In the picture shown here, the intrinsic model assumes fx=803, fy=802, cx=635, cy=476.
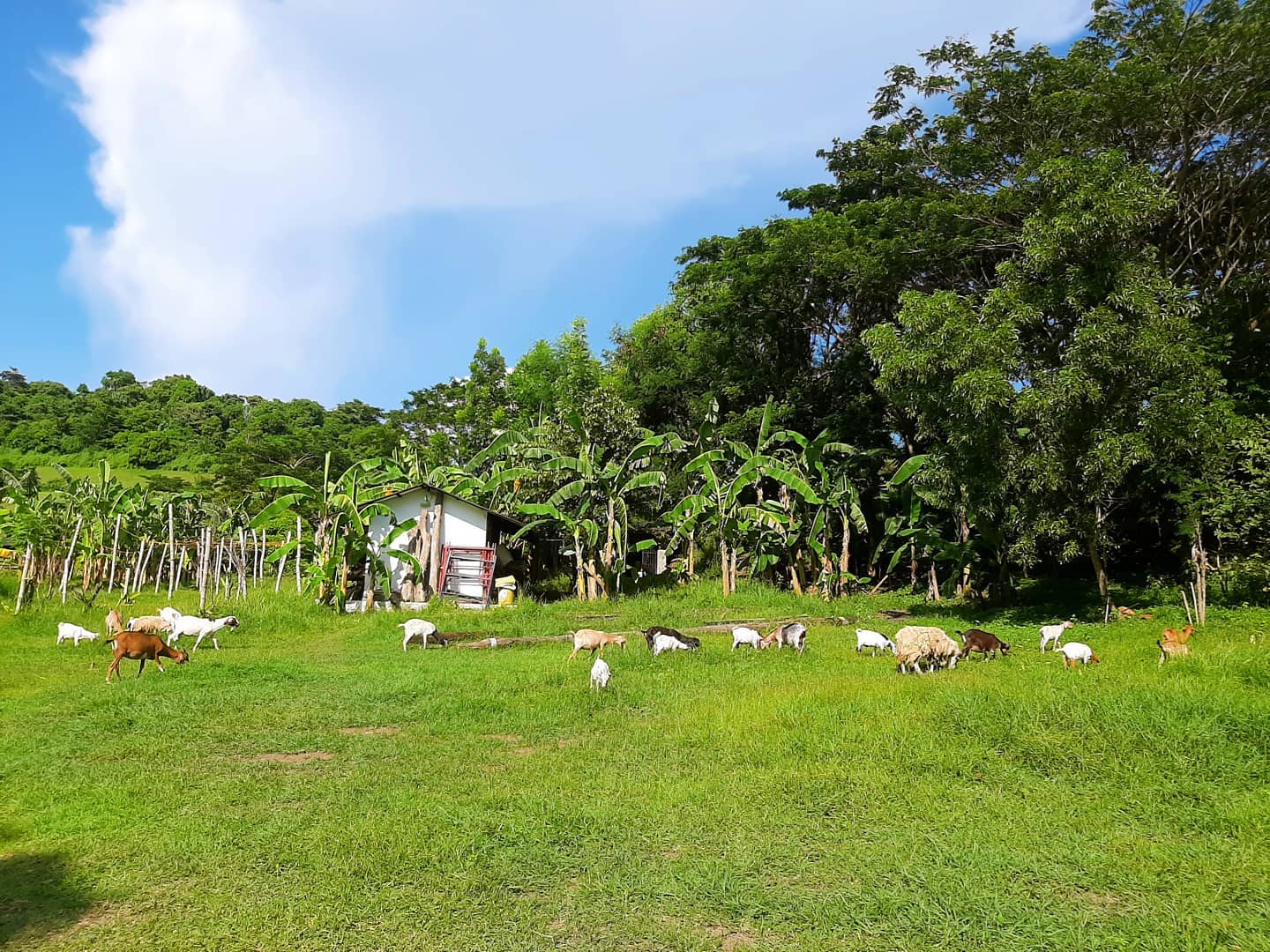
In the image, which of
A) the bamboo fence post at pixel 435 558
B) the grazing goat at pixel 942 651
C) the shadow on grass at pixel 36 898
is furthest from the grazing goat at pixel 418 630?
the shadow on grass at pixel 36 898

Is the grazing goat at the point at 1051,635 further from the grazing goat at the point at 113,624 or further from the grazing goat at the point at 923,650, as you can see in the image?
the grazing goat at the point at 113,624

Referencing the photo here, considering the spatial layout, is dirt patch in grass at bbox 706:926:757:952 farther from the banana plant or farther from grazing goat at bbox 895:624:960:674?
the banana plant

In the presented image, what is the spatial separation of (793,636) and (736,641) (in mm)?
948

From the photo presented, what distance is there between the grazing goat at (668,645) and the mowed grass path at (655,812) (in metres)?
2.10

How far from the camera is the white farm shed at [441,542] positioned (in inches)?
866

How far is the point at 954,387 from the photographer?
14133mm

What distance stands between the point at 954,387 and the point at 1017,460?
1.83m

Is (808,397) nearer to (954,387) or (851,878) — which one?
(954,387)

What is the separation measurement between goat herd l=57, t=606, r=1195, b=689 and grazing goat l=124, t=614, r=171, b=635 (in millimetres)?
14

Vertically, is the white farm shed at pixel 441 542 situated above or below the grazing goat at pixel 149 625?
above

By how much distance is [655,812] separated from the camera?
6.21 meters

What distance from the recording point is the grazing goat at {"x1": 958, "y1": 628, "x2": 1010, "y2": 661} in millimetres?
12047

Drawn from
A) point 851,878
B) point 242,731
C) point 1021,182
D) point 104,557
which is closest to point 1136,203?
point 1021,182

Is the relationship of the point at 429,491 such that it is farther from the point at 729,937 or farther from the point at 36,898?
the point at 729,937
